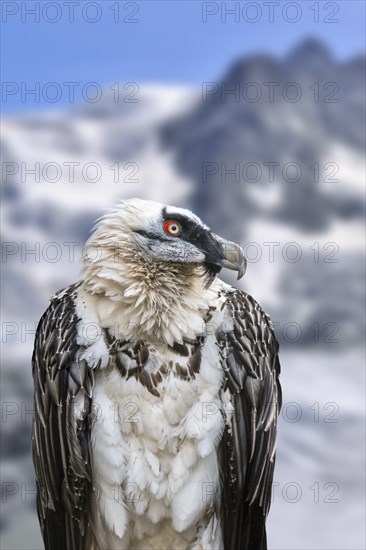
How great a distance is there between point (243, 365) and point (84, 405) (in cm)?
90

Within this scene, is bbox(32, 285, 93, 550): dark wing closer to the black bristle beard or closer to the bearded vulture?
the bearded vulture

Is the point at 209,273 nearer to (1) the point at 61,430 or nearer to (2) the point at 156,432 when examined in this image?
(2) the point at 156,432

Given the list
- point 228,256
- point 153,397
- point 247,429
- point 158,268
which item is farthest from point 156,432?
point 228,256

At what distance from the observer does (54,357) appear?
3381mm

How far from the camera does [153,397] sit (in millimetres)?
3191

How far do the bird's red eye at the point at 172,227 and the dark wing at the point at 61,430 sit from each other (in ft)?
2.19

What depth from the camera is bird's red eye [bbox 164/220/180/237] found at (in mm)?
3371

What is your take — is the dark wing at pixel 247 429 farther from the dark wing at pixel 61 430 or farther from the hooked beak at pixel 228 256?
the dark wing at pixel 61 430

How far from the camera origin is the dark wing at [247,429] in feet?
11.0

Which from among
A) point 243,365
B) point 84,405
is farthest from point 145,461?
point 243,365

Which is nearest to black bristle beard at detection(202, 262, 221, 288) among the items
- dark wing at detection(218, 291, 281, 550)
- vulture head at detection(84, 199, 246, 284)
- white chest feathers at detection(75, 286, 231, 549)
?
vulture head at detection(84, 199, 246, 284)

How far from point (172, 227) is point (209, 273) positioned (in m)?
0.33

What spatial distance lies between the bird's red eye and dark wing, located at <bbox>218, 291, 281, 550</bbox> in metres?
0.52

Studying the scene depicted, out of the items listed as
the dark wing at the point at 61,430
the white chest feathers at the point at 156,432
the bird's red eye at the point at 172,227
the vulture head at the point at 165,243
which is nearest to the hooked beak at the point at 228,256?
the vulture head at the point at 165,243
